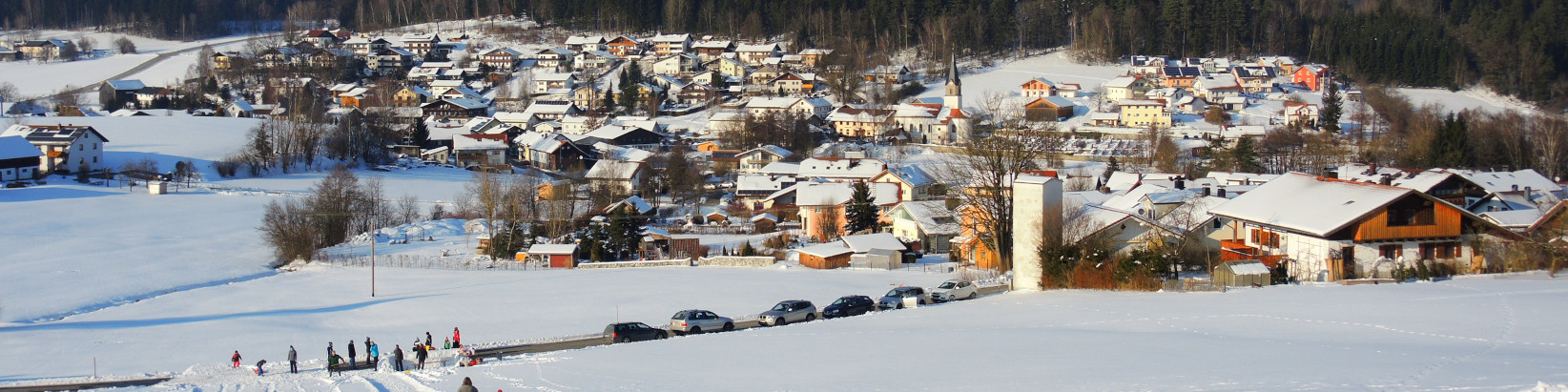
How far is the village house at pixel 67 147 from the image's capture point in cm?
3019

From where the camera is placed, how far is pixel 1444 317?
9.73 metres

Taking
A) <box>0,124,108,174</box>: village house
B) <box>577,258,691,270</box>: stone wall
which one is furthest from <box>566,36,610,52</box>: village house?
<box>577,258,691,270</box>: stone wall

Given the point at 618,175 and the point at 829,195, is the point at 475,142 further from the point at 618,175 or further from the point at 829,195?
the point at 829,195

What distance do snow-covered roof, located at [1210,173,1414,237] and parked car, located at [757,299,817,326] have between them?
5927 mm

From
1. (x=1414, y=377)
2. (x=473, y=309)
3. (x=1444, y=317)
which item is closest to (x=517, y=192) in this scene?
(x=473, y=309)

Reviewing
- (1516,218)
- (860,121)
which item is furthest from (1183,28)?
(1516,218)

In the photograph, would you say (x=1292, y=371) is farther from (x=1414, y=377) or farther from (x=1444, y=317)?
(x=1444, y=317)

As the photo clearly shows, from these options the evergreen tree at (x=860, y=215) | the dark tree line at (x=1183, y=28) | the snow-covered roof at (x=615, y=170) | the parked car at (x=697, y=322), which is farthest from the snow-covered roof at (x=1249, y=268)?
the dark tree line at (x=1183, y=28)

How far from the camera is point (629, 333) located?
1105 centimetres

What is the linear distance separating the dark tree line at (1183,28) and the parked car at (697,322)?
40.3m

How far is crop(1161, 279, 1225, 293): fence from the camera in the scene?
40.6 ft

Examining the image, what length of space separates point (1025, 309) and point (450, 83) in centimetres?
4388

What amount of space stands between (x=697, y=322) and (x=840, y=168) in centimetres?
1823

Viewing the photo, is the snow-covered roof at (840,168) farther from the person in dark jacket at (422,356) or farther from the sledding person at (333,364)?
the sledding person at (333,364)
